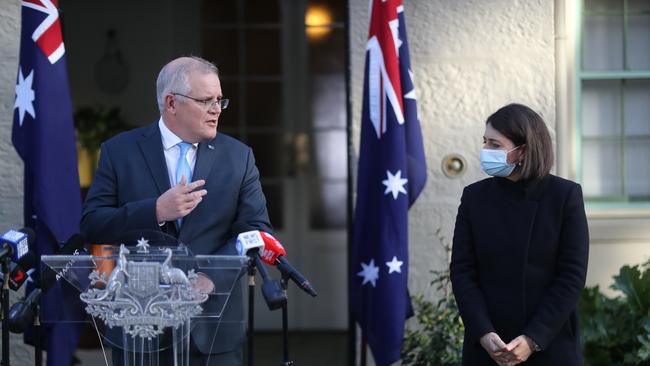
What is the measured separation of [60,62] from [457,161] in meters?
2.41

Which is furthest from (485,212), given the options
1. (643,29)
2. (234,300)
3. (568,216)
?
(643,29)

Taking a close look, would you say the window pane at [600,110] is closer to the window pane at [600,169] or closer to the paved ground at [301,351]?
the window pane at [600,169]

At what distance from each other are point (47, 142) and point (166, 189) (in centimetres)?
192

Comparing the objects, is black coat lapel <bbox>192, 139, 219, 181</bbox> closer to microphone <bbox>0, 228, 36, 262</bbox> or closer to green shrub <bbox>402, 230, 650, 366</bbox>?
microphone <bbox>0, 228, 36, 262</bbox>

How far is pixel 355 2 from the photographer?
21.2 ft

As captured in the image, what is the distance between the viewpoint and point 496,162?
4.02 metres

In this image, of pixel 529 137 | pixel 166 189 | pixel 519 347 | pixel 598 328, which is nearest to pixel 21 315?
pixel 166 189

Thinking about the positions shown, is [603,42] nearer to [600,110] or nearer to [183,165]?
[600,110]

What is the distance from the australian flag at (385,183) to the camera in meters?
5.80

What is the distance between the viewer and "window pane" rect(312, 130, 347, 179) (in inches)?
345

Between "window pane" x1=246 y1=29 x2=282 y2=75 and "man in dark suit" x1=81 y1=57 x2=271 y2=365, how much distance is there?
192 inches

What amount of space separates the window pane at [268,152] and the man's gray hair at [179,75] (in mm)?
4938

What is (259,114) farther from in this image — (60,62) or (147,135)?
(147,135)

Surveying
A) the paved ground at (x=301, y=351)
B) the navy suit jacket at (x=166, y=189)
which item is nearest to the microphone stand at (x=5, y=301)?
the navy suit jacket at (x=166, y=189)
